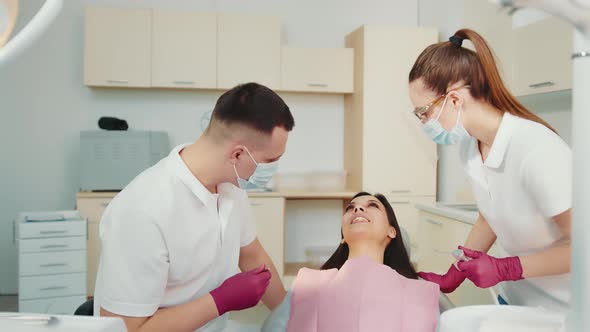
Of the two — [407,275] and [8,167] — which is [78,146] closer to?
[8,167]

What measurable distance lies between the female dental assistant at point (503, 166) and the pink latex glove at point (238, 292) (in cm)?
54

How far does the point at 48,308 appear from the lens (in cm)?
353

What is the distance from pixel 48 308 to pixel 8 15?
3.35m

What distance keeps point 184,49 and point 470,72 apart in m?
2.95

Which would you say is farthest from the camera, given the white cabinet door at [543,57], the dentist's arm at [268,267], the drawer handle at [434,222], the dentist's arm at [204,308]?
the drawer handle at [434,222]

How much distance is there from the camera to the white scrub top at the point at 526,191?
129 centimetres

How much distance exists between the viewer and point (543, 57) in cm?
288

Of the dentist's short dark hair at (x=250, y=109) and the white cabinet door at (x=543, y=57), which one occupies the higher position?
the white cabinet door at (x=543, y=57)

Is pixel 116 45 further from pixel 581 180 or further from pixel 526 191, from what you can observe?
pixel 581 180

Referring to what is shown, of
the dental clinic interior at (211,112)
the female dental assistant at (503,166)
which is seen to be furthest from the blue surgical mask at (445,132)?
the dental clinic interior at (211,112)

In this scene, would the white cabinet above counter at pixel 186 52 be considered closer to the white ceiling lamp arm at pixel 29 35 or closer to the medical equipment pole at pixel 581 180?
the white ceiling lamp arm at pixel 29 35

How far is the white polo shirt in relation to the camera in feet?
4.50

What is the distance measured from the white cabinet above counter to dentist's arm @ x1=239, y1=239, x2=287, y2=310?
2.48 meters

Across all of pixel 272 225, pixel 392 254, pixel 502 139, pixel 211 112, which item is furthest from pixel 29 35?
pixel 272 225
